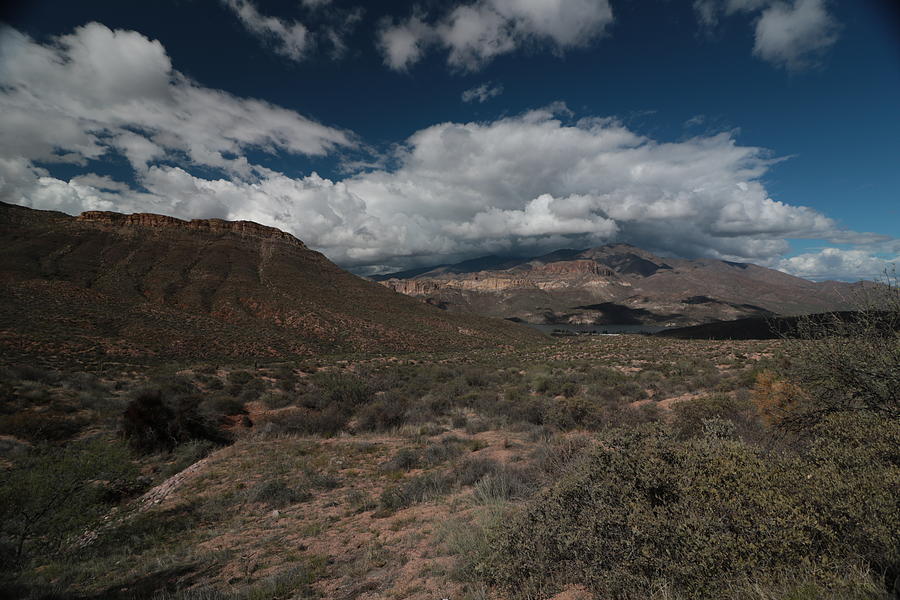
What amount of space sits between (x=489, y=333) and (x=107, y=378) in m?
53.1

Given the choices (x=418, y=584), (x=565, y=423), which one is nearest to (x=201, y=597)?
(x=418, y=584)

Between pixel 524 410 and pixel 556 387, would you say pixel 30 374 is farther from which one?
pixel 556 387

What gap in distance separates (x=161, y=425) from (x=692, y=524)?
16119mm

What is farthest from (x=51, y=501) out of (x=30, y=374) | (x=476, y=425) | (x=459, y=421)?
(x=30, y=374)

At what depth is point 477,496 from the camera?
7.42 metres

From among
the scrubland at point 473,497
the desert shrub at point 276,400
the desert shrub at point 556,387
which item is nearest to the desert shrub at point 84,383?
the scrubland at point 473,497

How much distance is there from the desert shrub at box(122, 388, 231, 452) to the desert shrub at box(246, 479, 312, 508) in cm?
602

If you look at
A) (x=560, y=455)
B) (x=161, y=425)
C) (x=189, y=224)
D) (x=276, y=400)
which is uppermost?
(x=189, y=224)

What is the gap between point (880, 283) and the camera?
24.5ft

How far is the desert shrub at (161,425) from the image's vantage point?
39.7 feet

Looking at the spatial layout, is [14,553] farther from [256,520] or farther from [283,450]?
[283,450]

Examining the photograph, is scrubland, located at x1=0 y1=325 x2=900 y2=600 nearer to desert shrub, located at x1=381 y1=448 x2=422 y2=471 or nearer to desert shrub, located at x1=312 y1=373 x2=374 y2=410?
desert shrub, located at x1=381 y1=448 x2=422 y2=471

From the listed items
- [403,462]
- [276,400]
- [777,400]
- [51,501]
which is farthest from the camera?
[276,400]

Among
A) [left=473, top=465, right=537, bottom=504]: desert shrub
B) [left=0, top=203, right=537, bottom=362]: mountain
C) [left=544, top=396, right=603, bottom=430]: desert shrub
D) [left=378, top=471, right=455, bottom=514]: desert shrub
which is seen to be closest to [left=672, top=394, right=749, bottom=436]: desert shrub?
[left=544, top=396, right=603, bottom=430]: desert shrub
